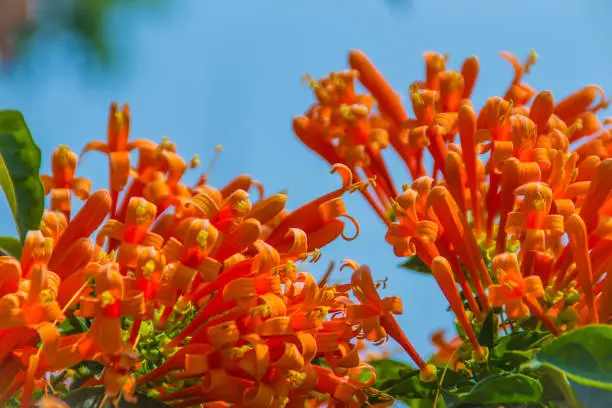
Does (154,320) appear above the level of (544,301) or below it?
below

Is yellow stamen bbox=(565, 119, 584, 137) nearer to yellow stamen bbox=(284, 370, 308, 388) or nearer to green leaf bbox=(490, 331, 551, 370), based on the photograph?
green leaf bbox=(490, 331, 551, 370)

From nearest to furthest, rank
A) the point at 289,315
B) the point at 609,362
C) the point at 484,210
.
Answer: the point at 609,362
the point at 289,315
the point at 484,210

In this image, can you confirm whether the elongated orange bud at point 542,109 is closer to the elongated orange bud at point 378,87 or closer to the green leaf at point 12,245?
the elongated orange bud at point 378,87

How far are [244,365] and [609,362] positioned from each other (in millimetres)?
316

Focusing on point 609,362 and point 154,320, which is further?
point 154,320

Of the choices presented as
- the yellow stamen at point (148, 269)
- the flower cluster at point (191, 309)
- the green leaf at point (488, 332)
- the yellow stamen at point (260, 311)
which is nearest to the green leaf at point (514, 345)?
the green leaf at point (488, 332)

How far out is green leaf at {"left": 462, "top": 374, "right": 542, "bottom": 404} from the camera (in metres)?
0.78

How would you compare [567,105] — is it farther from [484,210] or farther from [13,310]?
[13,310]

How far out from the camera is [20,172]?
3.01ft

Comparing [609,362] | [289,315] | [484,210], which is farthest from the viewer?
[484,210]

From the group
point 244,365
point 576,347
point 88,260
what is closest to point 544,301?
point 576,347

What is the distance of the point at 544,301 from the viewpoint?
0.95m

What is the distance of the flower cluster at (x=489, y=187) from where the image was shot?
89cm

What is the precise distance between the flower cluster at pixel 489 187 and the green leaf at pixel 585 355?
0.27 ft
